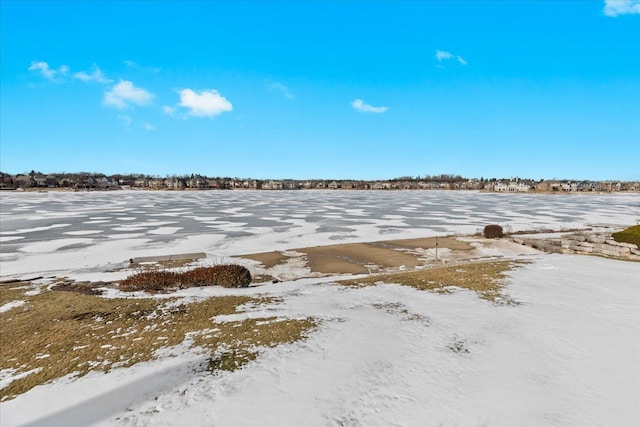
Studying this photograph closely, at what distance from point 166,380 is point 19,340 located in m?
4.55

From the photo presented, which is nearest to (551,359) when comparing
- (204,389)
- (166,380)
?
(204,389)

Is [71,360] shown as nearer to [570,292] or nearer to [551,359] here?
[551,359]

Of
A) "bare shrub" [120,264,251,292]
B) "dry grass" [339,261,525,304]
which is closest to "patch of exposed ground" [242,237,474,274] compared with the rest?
"dry grass" [339,261,525,304]

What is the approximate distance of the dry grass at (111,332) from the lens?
725cm

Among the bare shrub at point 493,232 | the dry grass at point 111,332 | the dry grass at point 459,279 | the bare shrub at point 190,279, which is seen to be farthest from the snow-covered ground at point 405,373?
the bare shrub at point 493,232

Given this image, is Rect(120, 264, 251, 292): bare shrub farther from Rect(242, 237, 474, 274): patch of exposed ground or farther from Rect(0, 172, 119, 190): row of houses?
Rect(0, 172, 119, 190): row of houses

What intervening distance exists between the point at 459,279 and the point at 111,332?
37.1 ft

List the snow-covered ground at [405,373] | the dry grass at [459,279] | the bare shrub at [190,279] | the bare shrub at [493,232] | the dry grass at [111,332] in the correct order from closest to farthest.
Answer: the snow-covered ground at [405,373]
the dry grass at [111,332]
the dry grass at [459,279]
the bare shrub at [190,279]
the bare shrub at [493,232]

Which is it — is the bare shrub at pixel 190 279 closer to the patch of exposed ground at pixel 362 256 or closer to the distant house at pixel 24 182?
the patch of exposed ground at pixel 362 256

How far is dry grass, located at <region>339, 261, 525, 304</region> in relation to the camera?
40.1ft

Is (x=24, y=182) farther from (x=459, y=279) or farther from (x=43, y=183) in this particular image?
(x=459, y=279)

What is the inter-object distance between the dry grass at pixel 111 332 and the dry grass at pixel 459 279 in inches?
202

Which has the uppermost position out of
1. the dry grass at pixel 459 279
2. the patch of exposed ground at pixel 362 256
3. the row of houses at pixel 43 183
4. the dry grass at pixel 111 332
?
the row of houses at pixel 43 183

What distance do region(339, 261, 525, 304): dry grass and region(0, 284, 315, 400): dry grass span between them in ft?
16.8
